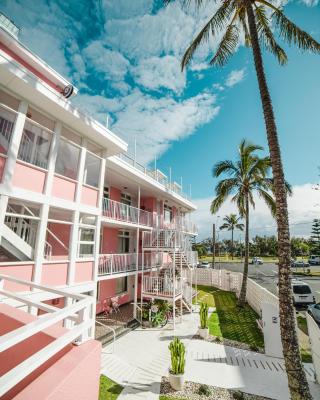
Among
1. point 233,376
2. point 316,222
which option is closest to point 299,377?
point 233,376

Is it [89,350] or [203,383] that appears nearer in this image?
[89,350]

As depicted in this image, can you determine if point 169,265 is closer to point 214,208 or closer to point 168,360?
point 214,208

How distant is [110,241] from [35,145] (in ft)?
26.5

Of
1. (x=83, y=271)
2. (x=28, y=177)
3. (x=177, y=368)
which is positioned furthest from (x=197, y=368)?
(x=28, y=177)

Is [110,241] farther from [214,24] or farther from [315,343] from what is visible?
[214,24]

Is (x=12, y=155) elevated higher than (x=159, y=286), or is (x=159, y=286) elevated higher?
(x=12, y=155)

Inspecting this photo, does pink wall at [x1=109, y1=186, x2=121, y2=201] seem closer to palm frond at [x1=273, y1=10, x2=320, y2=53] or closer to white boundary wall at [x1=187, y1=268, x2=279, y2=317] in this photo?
white boundary wall at [x1=187, y1=268, x2=279, y2=317]

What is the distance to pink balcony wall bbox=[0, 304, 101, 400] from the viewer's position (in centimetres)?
204

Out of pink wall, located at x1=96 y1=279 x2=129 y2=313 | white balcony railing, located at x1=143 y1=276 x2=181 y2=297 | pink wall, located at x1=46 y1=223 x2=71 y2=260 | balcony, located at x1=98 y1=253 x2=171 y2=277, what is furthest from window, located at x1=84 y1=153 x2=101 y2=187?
white balcony railing, located at x1=143 y1=276 x2=181 y2=297

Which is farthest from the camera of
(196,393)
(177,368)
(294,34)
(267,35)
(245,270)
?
(245,270)

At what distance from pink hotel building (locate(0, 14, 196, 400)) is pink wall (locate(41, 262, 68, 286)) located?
0.11 ft

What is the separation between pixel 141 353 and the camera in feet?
30.7

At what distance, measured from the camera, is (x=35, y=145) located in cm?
831

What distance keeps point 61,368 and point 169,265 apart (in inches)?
616
